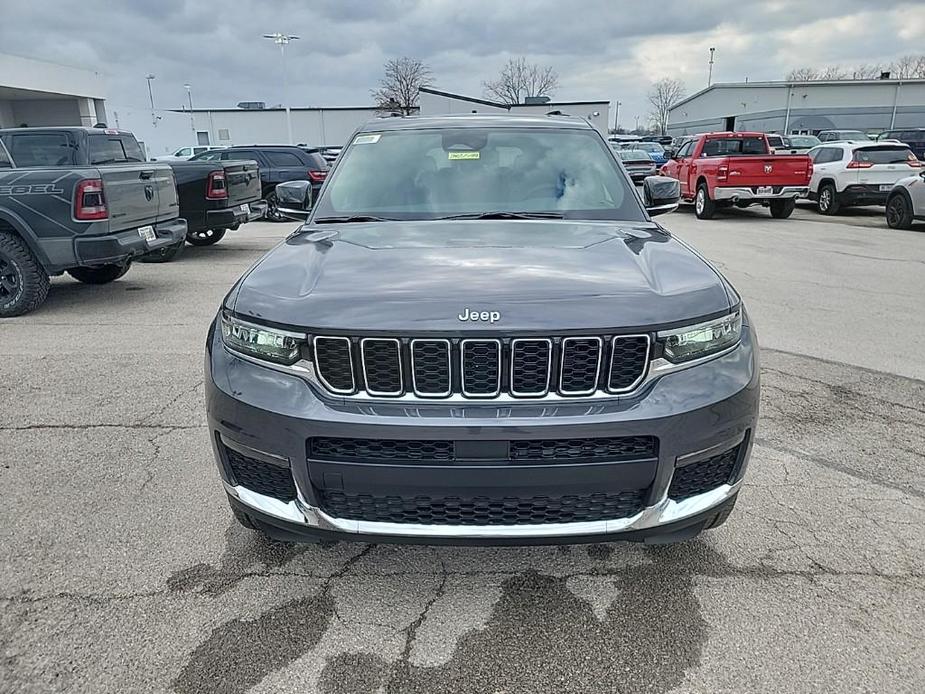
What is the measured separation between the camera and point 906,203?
43.0 ft

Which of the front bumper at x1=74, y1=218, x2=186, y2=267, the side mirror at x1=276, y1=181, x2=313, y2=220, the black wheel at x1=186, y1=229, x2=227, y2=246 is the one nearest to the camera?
the side mirror at x1=276, y1=181, x2=313, y2=220

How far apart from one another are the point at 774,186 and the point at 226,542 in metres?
14.3

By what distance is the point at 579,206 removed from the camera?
11.2 ft

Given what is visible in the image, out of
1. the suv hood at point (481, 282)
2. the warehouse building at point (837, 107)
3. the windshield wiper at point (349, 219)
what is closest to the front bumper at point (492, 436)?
the suv hood at point (481, 282)

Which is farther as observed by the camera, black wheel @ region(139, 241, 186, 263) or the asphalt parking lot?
black wheel @ region(139, 241, 186, 263)

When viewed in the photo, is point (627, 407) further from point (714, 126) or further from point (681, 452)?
point (714, 126)

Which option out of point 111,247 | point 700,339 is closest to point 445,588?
point 700,339

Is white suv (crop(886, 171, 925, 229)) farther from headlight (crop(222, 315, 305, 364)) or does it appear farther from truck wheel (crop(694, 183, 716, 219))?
headlight (crop(222, 315, 305, 364))

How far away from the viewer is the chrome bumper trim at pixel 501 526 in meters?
2.11

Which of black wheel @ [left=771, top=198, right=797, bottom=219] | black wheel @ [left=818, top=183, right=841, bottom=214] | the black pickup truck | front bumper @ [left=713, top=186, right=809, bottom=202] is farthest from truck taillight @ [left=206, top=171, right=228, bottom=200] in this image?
black wheel @ [left=818, top=183, right=841, bottom=214]

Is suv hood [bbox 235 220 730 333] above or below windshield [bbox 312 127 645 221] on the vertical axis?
below

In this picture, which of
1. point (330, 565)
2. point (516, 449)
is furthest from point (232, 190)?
point (516, 449)

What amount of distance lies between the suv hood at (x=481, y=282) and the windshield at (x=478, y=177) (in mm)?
491

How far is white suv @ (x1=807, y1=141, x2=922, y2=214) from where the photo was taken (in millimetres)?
14867
